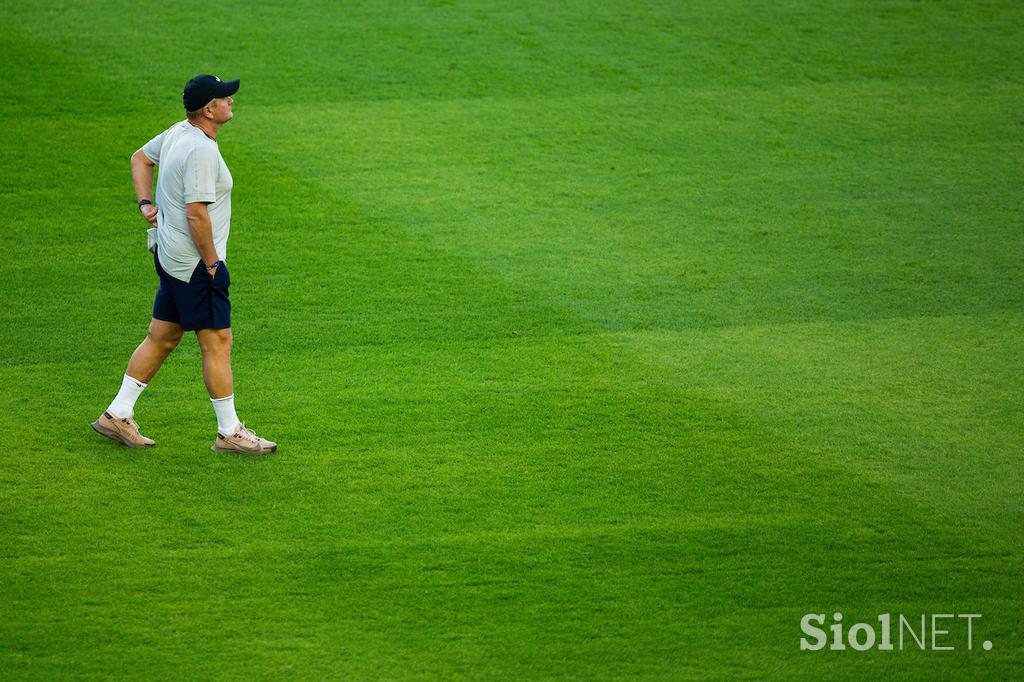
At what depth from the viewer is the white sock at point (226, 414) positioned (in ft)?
18.1

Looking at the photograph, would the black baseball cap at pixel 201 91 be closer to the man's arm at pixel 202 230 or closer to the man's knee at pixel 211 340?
the man's arm at pixel 202 230

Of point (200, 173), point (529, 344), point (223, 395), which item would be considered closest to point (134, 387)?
point (223, 395)

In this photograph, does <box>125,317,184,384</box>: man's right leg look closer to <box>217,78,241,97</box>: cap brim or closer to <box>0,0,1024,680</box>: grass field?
<box>0,0,1024,680</box>: grass field

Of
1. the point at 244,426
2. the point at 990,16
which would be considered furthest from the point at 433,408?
the point at 990,16

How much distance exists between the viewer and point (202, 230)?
5320 millimetres

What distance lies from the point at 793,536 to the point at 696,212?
391 cm

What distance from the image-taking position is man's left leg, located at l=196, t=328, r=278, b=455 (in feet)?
18.0

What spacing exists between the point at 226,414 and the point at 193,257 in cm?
73

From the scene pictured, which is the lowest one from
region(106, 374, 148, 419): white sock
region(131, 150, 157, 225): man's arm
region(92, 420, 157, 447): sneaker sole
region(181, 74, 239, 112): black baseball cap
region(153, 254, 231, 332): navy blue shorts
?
region(92, 420, 157, 447): sneaker sole

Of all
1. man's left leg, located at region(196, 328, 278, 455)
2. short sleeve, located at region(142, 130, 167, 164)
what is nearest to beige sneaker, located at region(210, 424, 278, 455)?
man's left leg, located at region(196, 328, 278, 455)

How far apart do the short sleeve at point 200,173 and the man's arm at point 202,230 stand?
0.03 m

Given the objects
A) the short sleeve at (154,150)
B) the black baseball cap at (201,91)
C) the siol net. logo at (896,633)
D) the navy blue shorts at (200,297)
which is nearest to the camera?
the siol net. logo at (896,633)

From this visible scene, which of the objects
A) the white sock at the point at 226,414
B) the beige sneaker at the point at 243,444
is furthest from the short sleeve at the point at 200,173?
the beige sneaker at the point at 243,444

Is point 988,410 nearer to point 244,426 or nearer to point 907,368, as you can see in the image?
point 907,368
